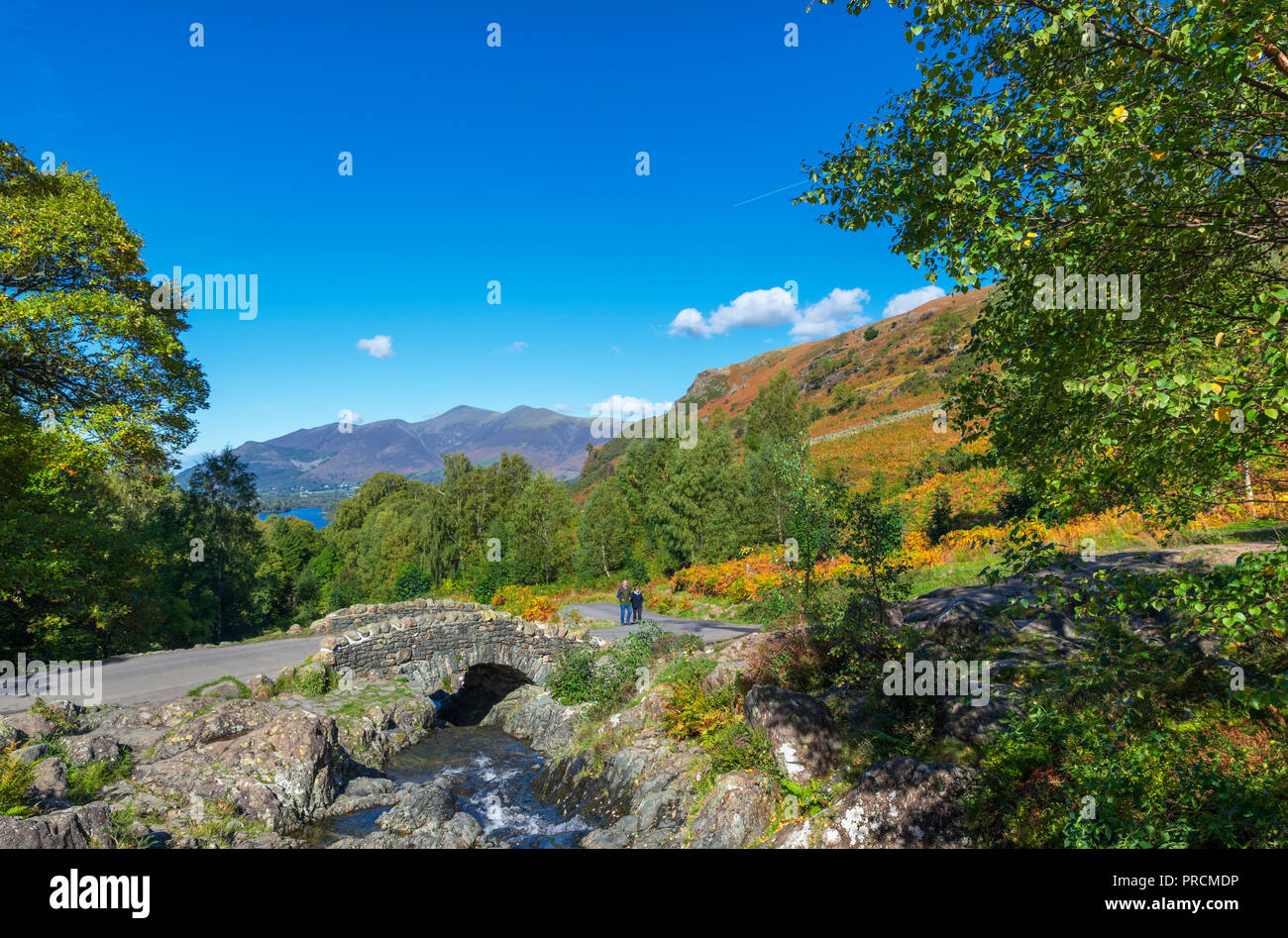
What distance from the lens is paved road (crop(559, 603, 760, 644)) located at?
61.8 feet

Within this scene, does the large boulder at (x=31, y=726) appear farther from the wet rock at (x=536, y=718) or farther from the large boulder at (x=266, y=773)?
the wet rock at (x=536, y=718)

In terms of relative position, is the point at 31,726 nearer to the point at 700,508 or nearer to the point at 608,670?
the point at 608,670

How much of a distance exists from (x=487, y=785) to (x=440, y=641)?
5.80 metres

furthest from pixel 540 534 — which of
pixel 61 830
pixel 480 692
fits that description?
pixel 61 830

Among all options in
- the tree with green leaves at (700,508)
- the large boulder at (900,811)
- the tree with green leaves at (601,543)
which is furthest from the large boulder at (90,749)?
the tree with green leaves at (700,508)

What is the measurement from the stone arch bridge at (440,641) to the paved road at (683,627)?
203 cm

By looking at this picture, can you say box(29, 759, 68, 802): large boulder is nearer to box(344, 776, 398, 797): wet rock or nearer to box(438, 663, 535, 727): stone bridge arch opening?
box(344, 776, 398, 797): wet rock

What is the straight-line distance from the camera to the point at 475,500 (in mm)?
46812

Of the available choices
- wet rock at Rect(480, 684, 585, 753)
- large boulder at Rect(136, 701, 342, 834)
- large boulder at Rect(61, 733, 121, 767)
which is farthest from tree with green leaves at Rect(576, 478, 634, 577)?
large boulder at Rect(61, 733, 121, 767)

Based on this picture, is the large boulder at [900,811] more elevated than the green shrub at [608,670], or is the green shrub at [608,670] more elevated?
the large boulder at [900,811]

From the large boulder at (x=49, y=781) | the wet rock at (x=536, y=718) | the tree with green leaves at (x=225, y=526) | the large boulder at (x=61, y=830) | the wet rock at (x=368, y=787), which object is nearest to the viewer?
the large boulder at (x=61, y=830)

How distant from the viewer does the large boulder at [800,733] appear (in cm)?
888
